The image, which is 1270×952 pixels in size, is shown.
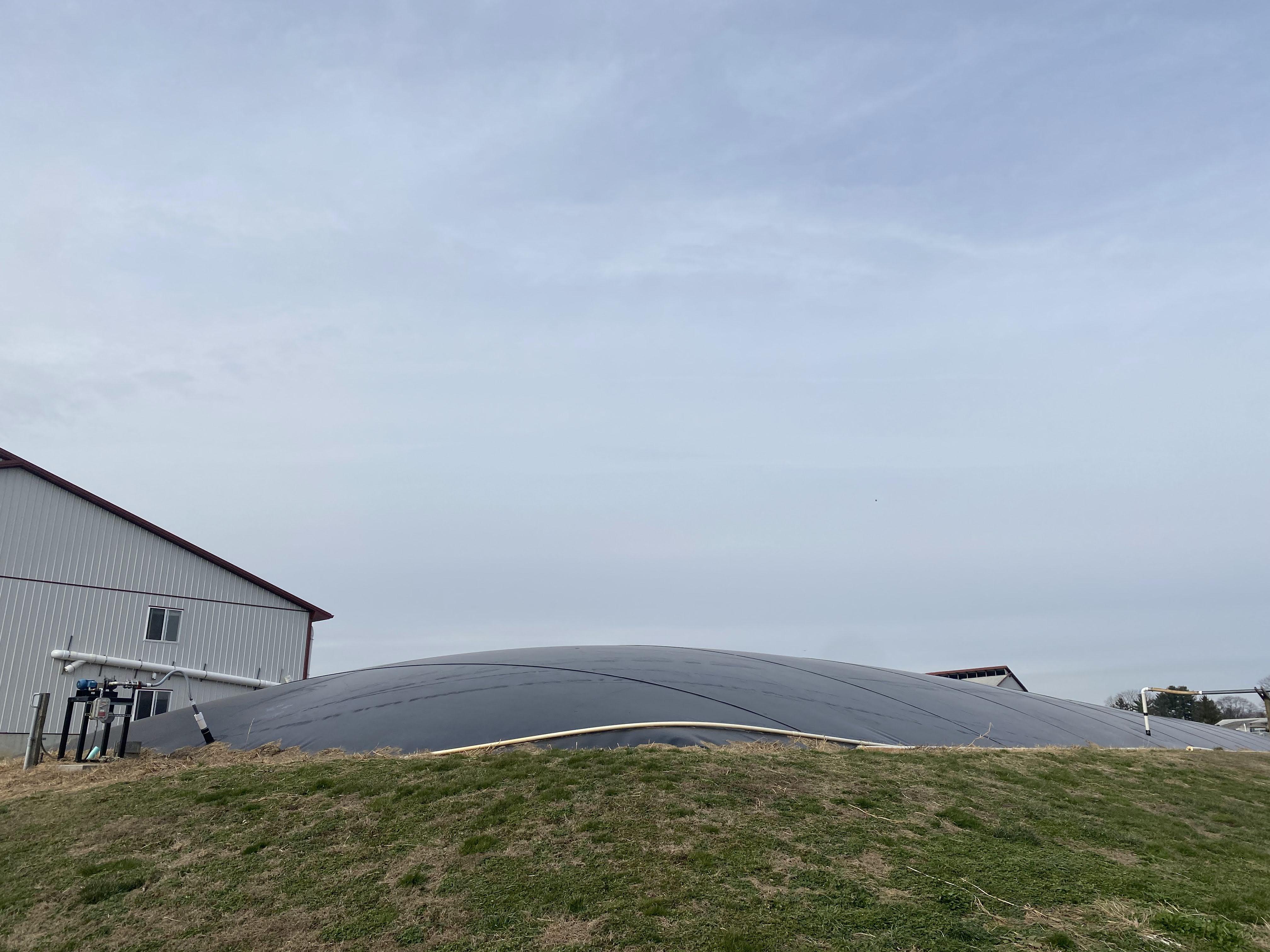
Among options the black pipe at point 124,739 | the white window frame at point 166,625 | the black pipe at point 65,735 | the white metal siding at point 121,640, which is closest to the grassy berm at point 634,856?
the black pipe at point 124,739

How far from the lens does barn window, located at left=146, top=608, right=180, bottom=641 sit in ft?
94.5

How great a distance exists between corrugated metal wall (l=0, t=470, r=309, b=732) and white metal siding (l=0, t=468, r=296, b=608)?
26 millimetres

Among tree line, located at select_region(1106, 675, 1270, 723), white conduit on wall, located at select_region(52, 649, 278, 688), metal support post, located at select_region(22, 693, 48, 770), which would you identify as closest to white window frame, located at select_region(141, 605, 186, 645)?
white conduit on wall, located at select_region(52, 649, 278, 688)

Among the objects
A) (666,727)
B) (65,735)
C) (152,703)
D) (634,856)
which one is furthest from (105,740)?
(152,703)

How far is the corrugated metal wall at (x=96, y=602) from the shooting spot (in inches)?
1011

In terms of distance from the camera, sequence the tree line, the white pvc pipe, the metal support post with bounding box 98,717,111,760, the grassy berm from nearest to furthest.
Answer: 1. the grassy berm
2. the white pvc pipe
3. the metal support post with bounding box 98,717,111,760
4. the tree line

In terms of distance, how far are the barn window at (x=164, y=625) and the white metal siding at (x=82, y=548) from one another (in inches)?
26.1

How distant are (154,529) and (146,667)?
459 centimetres

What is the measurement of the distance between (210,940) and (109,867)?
2.61 m

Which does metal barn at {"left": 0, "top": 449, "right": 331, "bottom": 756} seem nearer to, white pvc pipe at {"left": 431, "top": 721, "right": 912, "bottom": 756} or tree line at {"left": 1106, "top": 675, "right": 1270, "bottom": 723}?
white pvc pipe at {"left": 431, "top": 721, "right": 912, "bottom": 756}

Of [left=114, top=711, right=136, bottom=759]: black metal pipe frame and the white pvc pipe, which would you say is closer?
the white pvc pipe

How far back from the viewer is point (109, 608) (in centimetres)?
2778

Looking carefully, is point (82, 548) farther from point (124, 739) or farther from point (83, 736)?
point (124, 739)

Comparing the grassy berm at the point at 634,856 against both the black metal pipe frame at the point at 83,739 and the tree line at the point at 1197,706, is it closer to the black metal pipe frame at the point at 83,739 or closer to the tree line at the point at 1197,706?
the black metal pipe frame at the point at 83,739
